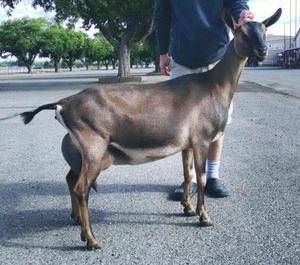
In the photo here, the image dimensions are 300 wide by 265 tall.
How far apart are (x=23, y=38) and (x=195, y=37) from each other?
81076 millimetres

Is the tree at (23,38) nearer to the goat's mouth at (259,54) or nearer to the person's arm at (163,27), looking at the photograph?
the person's arm at (163,27)

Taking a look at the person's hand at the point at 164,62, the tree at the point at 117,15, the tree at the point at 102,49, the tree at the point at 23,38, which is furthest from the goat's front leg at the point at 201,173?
the tree at the point at 102,49

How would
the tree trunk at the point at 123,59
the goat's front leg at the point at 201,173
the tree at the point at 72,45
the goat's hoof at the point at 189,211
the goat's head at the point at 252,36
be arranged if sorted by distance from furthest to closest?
the tree at the point at 72,45
the tree trunk at the point at 123,59
the goat's hoof at the point at 189,211
the goat's front leg at the point at 201,173
the goat's head at the point at 252,36

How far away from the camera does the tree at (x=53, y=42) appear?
84.4m

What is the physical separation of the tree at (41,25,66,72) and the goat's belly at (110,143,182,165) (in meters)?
83.0

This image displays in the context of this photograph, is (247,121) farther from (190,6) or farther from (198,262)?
(198,262)

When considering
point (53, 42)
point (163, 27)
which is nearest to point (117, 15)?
point (163, 27)

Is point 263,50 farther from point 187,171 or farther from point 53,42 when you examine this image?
point 53,42

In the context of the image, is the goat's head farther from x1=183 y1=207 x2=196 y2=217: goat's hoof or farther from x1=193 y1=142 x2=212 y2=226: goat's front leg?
x1=183 y1=207 x2=196 y2=217: goat's hoof

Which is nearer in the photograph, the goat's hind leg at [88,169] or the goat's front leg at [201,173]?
the goat's hind leg at [88,169]

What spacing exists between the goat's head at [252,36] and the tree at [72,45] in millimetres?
86498

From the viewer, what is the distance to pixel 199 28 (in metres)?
4.71

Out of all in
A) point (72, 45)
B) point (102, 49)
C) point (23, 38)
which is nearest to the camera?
point (23, 38)

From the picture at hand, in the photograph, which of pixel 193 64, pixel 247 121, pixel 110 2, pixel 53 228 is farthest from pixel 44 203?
pixel 110 2
